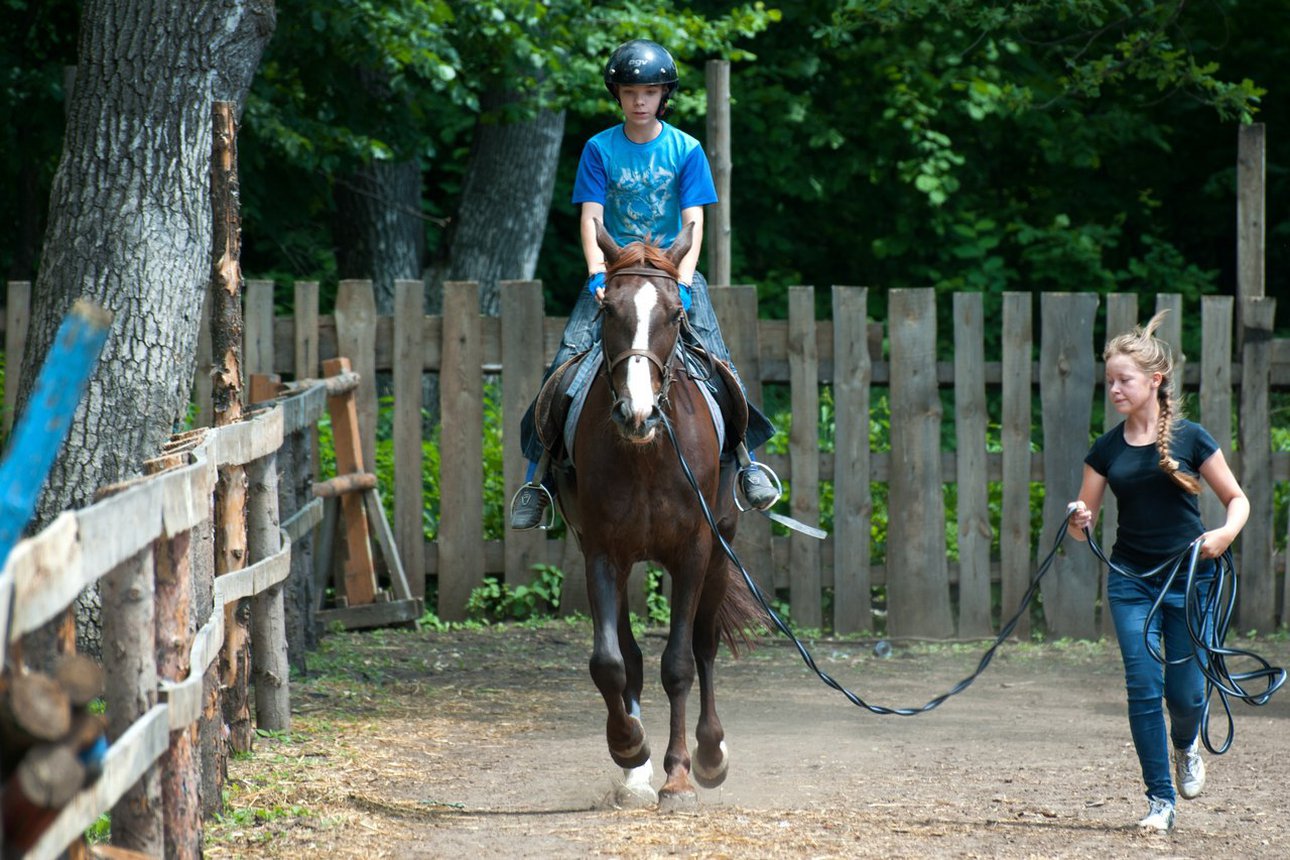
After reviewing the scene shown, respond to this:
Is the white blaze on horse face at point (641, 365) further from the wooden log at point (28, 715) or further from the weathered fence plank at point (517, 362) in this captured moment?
the weathered fence plank at point (517, 362)

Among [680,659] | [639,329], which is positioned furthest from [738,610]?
[639,329]

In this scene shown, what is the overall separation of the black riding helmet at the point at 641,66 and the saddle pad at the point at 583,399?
1156 millimetres

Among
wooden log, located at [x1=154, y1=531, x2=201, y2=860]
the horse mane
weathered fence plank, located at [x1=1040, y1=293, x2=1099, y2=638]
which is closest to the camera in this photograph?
wooden log, located at [x1=154, y1=531, x2=201, y2=860]

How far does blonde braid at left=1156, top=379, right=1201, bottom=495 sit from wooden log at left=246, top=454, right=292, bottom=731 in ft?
11.6

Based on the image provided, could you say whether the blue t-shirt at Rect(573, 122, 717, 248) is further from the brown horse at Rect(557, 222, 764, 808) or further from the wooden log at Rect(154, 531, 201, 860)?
the wooden log at Rect(154, 531, 201, 860)

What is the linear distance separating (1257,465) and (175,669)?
7429 mm

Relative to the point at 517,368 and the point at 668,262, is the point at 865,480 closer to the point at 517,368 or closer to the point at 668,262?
the point at 517,368

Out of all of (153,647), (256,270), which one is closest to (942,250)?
(256,270)

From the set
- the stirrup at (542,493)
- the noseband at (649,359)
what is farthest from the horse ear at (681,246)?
the stirrup at (542,493)

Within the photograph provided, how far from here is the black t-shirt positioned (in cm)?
550

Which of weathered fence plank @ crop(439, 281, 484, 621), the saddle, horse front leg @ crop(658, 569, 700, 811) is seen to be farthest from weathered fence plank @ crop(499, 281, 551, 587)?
horse front leg @ crop(658, 569, 700, 811)

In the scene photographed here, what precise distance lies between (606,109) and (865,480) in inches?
224

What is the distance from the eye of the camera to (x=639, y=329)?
558 centimetres

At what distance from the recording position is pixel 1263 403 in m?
9.64
